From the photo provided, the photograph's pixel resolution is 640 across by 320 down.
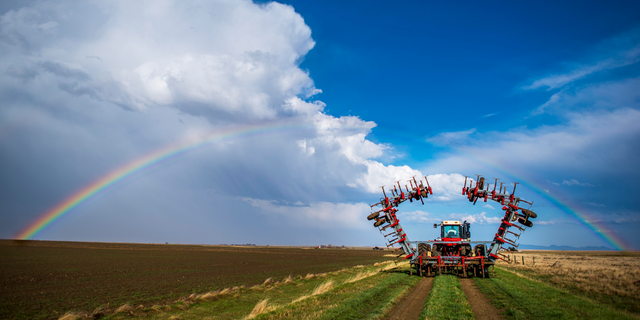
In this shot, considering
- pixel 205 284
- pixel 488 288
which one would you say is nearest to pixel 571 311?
pixel 488 288

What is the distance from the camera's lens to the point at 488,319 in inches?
466

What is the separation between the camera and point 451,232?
1180 inches

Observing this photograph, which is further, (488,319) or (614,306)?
(614,306)

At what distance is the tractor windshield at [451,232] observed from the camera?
2984 centimetres

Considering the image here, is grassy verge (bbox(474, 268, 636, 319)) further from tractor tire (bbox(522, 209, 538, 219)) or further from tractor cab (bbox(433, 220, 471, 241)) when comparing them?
tractor cab (bbox(433, 220, 471, 241))

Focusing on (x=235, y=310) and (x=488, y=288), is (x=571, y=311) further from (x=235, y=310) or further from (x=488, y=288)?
(x=235, y=310)

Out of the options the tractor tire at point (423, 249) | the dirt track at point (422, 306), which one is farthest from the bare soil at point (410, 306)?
the tractor tire at point (423, 249)

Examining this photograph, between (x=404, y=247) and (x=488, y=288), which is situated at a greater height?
(x=404, y=247)

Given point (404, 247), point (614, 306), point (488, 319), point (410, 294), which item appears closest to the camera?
point (488, 319)

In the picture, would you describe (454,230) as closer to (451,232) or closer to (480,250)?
(451,232)

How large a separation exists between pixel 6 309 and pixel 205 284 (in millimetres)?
11793

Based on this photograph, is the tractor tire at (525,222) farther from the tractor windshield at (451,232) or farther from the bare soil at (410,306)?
the bare soil at (410,306)

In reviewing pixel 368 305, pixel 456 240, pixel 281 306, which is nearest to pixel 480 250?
pixel 456 240

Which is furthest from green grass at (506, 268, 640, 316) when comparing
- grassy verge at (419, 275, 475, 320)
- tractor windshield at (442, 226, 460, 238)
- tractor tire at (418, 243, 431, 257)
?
tractor windshield at (442, 226, 460, 238)
